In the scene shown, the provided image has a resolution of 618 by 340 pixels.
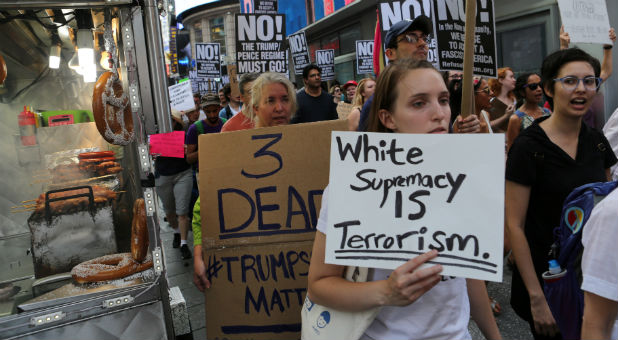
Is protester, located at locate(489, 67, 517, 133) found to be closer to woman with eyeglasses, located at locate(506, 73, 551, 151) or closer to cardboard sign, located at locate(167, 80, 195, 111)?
woman with eyeglasses, located at locate(506, 73, 551, 151)

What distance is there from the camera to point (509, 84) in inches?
226

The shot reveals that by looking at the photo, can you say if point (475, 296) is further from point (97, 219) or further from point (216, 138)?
point (97, 219)

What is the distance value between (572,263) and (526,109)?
12.0 ft

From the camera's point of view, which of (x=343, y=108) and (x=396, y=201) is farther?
(x=343, y=108)

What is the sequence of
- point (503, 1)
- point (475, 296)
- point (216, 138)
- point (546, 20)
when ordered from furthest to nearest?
point (503, 1) < point (546, 20) < point (216, 138) < point (475, 296)

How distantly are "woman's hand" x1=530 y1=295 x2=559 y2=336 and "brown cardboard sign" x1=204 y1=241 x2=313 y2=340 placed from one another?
3.44ft

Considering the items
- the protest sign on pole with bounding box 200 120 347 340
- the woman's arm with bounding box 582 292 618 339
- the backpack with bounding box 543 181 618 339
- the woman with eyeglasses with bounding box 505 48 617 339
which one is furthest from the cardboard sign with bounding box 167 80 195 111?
the woman's arm with bounding box 582 292 618 339

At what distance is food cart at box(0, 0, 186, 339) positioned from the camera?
2.58 meters

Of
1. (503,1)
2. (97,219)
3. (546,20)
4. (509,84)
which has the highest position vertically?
(503,1)

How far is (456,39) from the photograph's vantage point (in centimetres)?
388

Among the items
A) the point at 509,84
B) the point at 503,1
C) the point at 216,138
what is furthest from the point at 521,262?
the point at 503,1

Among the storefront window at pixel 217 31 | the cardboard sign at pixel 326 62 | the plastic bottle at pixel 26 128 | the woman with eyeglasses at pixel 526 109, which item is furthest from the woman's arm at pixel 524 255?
the storefront window at pixel 217 31

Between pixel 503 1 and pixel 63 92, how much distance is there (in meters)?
9.50

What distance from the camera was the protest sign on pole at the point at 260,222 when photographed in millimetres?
2262
